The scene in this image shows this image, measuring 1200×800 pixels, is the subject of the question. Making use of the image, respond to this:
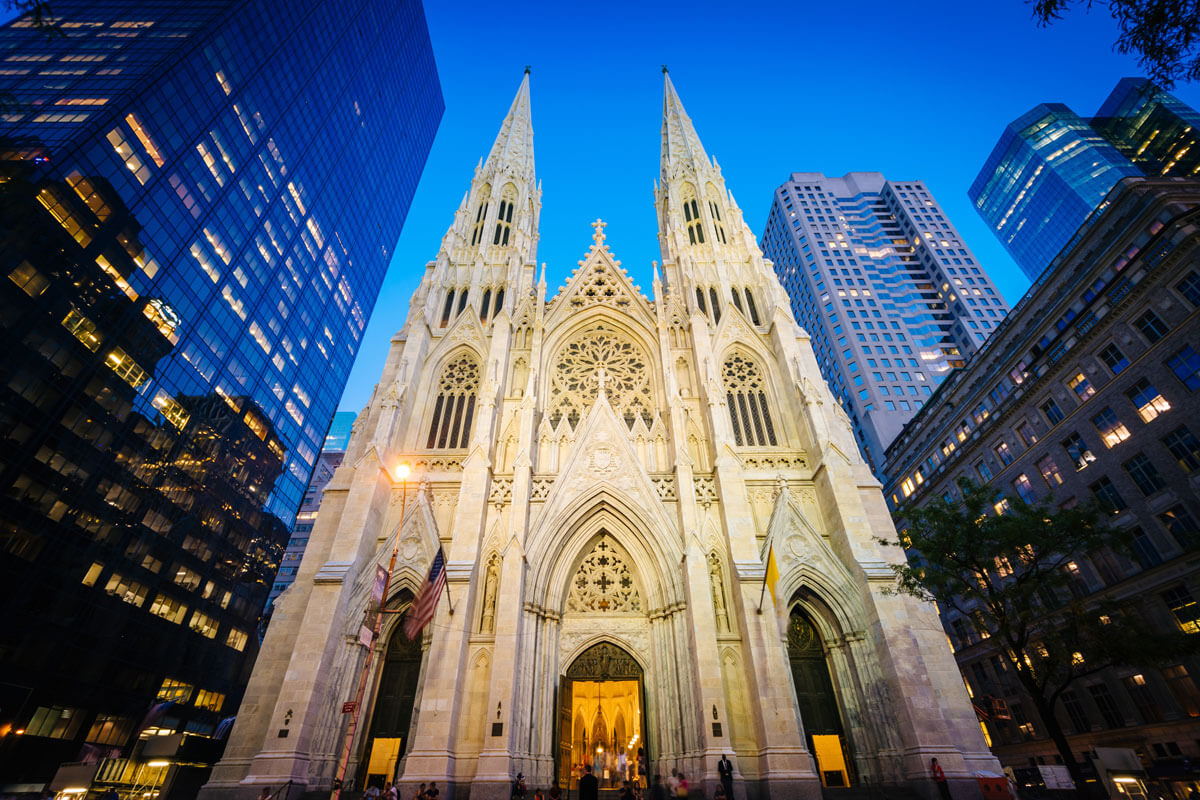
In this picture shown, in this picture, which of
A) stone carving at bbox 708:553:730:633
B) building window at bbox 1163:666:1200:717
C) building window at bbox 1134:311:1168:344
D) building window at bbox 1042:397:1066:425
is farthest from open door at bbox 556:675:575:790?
building window at bbox 1042:397:1066:425

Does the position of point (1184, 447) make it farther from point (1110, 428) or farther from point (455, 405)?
point (455, 405)

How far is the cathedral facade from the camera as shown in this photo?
1494 cm

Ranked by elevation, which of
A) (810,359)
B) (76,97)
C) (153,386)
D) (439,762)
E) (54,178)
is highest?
(76,97)

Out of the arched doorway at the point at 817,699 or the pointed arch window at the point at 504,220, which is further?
the pointed arch window at the point at 504,220

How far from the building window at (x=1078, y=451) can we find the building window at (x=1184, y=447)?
4124 mm

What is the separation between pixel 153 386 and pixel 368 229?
34.0 meters

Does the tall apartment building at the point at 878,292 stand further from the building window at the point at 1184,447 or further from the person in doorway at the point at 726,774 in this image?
the person in doorway at the point at 726,774

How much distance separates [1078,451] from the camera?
2695 cm

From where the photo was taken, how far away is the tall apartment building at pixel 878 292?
2319 inches

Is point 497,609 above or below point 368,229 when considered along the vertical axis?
below

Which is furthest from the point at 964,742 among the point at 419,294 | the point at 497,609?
the point at 419,294

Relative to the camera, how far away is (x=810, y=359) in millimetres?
23047

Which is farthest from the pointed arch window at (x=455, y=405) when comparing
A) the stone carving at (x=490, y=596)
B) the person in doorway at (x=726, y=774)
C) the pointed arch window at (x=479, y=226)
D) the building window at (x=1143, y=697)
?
the building window at (x=1143, y=697)

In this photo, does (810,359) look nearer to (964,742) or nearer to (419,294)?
(964,742)
